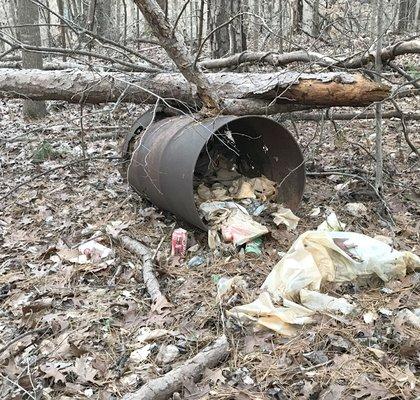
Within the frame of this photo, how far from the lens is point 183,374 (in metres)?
2.69

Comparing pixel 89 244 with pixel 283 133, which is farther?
pixel 283 133

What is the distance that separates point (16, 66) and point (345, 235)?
7.28m

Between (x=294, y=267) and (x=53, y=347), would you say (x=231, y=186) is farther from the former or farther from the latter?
(x=53, y=347)

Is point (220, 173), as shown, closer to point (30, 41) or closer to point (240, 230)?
point (240, 230)

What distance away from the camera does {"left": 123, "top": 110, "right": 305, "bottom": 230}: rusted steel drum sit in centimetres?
404

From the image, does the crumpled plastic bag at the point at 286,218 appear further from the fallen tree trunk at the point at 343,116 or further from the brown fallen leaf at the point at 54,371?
the brown fallen leaf at the point at 54,371

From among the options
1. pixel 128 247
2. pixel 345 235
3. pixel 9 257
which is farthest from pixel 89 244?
pixel 345 235

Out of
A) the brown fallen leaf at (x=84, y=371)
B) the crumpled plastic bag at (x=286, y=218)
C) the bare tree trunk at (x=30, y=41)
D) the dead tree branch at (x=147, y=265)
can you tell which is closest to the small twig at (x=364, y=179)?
the crumpled plastic bag at (x=286, y=218)

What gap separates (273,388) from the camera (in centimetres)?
261

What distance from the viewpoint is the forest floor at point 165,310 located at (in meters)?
2.69

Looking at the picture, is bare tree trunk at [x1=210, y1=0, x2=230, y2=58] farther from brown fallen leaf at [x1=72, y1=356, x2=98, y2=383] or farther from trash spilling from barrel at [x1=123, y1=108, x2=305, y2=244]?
brown fallen leaf at [x1=72, y1=356, x2=98, y2=383]

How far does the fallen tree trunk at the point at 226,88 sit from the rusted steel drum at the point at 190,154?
0.87 feet

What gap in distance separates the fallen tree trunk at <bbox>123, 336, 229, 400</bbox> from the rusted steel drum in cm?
134

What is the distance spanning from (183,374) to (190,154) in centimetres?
184
